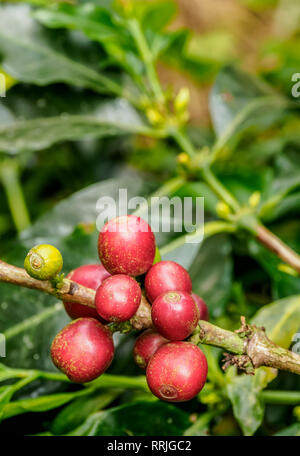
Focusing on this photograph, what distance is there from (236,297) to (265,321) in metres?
0.26

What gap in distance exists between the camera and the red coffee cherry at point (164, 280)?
1.74 ft

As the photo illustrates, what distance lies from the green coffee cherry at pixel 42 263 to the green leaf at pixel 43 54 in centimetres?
76

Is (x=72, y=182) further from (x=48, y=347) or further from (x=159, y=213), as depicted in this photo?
(x=48, y=347)

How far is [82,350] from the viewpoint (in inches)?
19.8

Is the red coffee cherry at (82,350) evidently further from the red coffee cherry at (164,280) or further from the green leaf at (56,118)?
the green leaf at (56,118)

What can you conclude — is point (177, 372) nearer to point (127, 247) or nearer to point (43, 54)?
point (127, 247)

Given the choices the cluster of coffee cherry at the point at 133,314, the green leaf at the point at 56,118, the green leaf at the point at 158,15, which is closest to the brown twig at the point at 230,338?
the cluster of coffee cherry at the point at 133,314

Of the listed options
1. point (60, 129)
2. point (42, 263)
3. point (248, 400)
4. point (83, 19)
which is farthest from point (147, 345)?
point (83, 19)

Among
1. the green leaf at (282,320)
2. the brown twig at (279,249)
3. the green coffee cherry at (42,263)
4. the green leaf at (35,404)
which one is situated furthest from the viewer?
the brown twig at (279,249)

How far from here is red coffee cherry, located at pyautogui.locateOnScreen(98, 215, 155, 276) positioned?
539mm

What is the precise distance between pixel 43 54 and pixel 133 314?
923 millimetres

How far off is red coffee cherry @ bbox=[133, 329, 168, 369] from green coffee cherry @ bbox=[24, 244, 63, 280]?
16cm

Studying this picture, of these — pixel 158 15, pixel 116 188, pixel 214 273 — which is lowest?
pixel 214 273

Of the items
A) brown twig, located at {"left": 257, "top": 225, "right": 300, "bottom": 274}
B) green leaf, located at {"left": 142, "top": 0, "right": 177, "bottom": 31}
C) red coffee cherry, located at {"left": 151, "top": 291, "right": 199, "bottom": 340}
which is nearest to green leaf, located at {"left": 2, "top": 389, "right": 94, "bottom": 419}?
red coffee cherry, located at {"left": 151, "top": 291, "right": 199, "bottom": 340}
